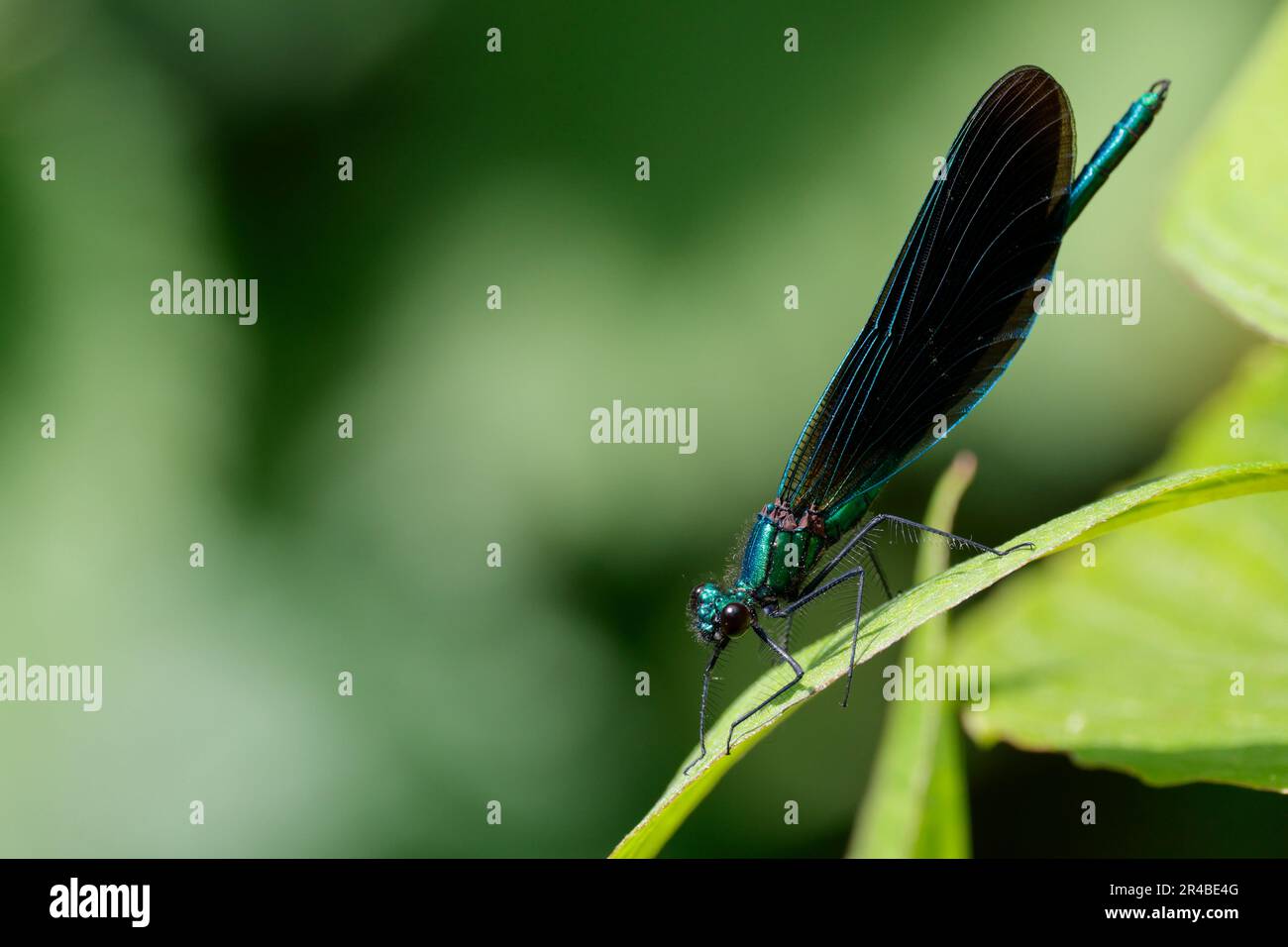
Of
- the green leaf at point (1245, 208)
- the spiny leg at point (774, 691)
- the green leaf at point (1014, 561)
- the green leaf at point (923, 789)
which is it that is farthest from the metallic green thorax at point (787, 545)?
the green leaf at point (1014, 561)

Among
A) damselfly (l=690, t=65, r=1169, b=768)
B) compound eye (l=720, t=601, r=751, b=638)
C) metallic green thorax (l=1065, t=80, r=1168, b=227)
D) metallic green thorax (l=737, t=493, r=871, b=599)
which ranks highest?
metallic green thorax (l=1065, t=80, r=1168, b=227)

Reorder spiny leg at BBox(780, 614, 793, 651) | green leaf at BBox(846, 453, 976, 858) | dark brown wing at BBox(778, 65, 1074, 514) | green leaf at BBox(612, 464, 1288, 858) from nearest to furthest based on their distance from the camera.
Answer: green leaf at BBox(612, 464, 1288, 858)
green leaf at BBox(846, 453, 976, 858)
dark brown wing at BBox(778, 65, 1074, 514)
spiny leg at BBox(780, 614, 793, 651)

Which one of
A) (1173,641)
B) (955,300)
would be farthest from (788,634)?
(1173,641)

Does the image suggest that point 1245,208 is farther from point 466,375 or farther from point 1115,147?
point 466,375

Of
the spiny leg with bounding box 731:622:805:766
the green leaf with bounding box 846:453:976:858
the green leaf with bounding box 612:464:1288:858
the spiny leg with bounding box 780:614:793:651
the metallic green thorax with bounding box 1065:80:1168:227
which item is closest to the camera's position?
the green leaf with bounding box 612:464:1288:858

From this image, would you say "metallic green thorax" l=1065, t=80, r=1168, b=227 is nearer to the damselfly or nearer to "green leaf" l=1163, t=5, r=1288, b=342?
the damselfly

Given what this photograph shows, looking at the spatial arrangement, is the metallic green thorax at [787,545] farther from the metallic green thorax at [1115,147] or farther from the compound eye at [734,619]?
the metallic green thorax at [1115,147]

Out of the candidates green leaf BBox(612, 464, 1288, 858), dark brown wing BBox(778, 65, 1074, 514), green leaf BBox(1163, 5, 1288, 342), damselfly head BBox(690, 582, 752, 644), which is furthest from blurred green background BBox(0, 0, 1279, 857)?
green leaf BBox(612, 464, 1288, 858)

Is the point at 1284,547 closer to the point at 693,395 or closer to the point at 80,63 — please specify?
the point at 693,395

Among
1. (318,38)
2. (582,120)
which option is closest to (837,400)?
(582,120)
